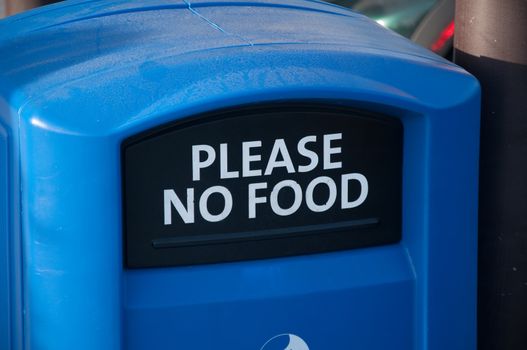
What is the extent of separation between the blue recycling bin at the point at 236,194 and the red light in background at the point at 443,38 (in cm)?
380

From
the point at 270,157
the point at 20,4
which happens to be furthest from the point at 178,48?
the point at 20,4

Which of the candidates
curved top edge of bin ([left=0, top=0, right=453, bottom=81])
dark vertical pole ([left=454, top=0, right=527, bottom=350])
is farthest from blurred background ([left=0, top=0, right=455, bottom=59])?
dark vertical pole ([left=454, top=0, right=527, bottom=350])

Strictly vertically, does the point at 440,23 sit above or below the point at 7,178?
above

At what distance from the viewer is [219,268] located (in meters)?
2.08

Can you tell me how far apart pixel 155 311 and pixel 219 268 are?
0.47ft

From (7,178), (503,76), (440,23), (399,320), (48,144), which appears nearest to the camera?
(48,144)

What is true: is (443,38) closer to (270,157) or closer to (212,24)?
(212,24)

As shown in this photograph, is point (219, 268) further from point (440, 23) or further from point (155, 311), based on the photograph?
point (440, 23)

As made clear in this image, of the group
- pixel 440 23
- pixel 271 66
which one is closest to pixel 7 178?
pixel 271 66

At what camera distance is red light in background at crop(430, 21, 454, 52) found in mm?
6008

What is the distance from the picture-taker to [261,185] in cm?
206

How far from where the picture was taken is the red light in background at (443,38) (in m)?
6.01

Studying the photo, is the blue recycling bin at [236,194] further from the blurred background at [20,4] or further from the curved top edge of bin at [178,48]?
the blurred background at [20,4]

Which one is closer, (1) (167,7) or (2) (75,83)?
(2) (75,83)
